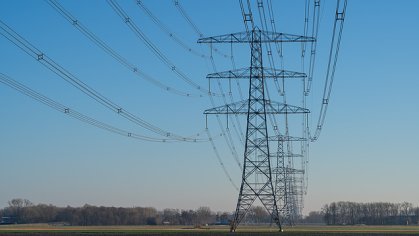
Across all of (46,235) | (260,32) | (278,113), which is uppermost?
(260,32)

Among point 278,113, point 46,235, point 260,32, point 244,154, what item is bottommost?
point 46,235

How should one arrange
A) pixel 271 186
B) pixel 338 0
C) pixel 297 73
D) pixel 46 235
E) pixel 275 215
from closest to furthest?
pixel 338 0, pixel 297 73, pixel 271 186, pixel 275 215, pixel 46 235

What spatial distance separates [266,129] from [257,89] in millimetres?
3735

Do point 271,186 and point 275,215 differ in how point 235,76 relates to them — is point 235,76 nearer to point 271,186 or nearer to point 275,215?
point 271,186

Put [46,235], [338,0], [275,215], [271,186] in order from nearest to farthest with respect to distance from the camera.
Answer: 1. [338,0]
2. [271,186]
3. [275,215]
4. [46,235]

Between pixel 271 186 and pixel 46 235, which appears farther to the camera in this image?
pixel 46 235

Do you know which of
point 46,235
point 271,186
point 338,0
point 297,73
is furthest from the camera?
point 46,235

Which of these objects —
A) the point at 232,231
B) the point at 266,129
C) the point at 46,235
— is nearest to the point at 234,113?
the point at 266,129

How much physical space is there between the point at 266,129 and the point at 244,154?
118 inches

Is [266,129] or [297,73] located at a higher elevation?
[297,73]

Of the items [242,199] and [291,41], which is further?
[242,199]

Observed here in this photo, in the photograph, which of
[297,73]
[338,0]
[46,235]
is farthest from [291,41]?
[46,235]

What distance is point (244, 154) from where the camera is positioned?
61.8 meters

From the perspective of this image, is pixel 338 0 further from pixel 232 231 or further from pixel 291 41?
pixel 232 231
